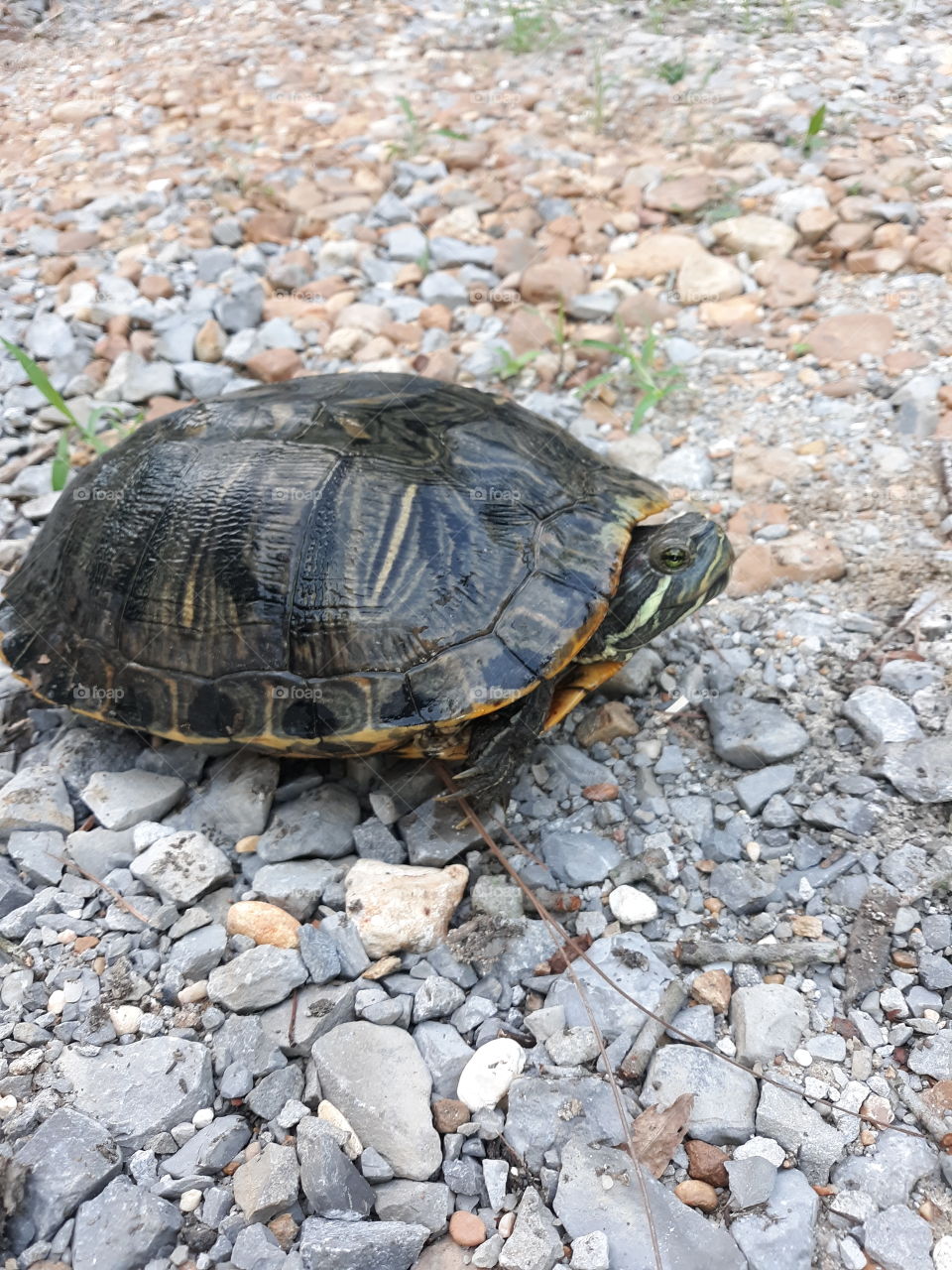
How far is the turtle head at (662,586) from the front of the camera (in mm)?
3238

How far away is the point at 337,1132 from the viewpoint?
7.69 feet

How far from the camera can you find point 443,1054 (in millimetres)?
2545

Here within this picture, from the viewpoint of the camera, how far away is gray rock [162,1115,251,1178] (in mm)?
2320

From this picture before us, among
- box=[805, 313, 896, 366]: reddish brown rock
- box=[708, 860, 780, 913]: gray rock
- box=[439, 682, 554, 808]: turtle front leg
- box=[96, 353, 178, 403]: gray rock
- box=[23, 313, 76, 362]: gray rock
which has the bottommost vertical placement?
box=[708, 860, 780, 913]: gray rock

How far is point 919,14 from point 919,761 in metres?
7.07

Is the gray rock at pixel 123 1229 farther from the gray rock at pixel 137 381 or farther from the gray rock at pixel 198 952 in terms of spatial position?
the gray rock at pixel 137 381

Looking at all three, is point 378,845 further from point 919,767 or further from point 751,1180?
point 919,767

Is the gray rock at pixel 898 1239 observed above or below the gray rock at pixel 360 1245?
below

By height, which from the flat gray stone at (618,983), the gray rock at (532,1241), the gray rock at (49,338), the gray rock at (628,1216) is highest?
the gray rock at (49,338)

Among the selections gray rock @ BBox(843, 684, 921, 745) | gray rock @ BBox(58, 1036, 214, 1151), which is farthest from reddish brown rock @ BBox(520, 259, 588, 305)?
gray rock @ BBox(58, 1036, 214, 1151)

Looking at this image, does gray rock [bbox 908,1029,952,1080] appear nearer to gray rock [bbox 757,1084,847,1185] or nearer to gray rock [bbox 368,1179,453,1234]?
gray rock [bbox 757,1084,847,1185]

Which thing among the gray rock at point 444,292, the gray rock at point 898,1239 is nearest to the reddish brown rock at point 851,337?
the gray rock at point 444,292

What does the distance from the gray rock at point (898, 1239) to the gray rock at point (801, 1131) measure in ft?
0.48

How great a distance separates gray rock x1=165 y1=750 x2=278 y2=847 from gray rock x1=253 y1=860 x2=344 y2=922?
0.21 m
